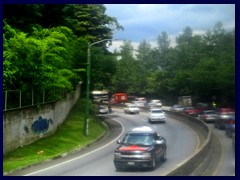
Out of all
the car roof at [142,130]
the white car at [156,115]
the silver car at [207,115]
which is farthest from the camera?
the white car at [156,115]

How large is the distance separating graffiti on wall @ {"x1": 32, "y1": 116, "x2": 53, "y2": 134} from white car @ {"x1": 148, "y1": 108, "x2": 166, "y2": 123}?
7.24 meters

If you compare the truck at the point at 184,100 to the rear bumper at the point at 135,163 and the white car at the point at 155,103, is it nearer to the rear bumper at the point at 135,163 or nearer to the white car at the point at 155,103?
the white car at the point at 155,103

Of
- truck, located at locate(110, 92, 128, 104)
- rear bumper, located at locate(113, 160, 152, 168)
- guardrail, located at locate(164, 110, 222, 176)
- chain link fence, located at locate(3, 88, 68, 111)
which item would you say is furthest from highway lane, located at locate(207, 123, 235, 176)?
chain link fence, located at locate(3, 88, 68, 111)

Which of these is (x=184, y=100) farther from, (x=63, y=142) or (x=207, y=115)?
(x=63, y=142)

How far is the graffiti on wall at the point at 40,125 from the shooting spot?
22.1 metres

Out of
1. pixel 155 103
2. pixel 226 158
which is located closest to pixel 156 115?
pixel 155 103

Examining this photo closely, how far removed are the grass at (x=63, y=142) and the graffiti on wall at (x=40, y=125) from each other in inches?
46.6

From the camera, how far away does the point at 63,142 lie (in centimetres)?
1966

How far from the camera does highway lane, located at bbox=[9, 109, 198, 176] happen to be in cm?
1477

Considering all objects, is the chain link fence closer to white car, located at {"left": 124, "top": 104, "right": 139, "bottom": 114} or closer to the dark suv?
white car, located at {"left": 124, "top": 104, "right": 139, "bottom": 114}

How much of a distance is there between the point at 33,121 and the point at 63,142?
3.42 metres

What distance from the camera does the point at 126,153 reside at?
15195mm

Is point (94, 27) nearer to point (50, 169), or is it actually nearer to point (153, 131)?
point (153, 131)

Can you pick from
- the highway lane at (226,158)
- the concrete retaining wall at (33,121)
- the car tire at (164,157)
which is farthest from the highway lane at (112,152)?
the concrete retaining wall at (33,121)
